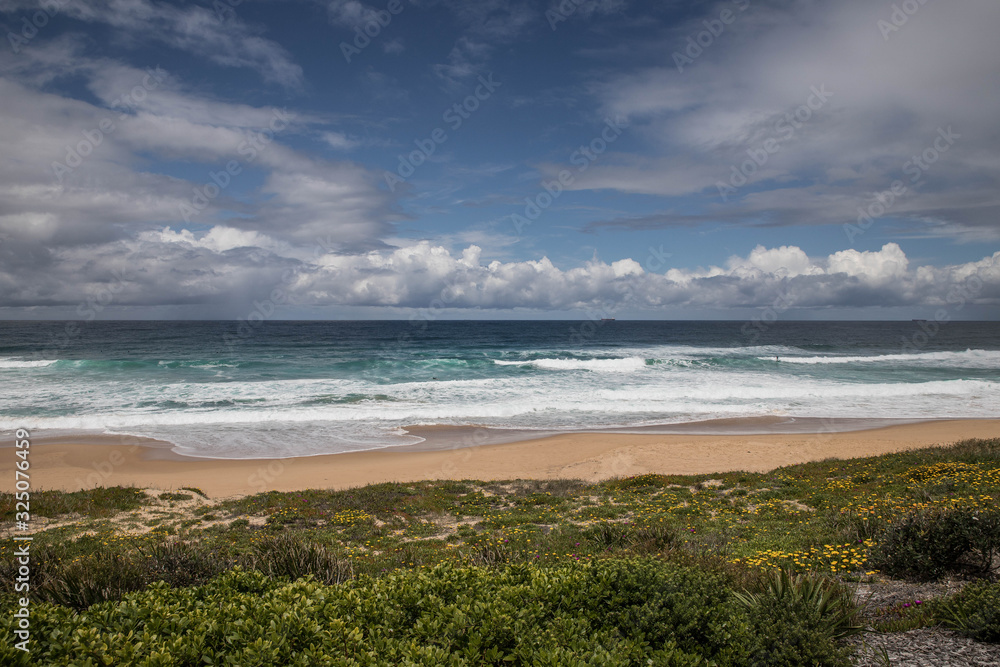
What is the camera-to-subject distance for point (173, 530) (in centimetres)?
1073

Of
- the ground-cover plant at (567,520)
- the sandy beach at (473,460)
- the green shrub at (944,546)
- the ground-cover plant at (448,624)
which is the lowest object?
the sandy beach at (473,460)

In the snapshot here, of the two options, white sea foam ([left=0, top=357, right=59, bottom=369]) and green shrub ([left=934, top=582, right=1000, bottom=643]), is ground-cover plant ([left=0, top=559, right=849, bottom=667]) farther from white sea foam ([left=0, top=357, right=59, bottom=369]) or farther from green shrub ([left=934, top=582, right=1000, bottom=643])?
white sea foam ([left=0, top=357, right=59, bottom=369])

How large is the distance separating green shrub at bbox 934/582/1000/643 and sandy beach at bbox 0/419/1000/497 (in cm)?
1138

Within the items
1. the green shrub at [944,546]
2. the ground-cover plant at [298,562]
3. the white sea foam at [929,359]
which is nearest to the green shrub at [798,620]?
the green shrub at [944,546]

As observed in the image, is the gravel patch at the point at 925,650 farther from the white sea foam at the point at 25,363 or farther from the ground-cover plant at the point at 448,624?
the white sea foam at the point at 25,363

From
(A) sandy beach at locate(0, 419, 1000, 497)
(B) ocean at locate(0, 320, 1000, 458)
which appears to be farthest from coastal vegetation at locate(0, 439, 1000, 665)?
(B) ocean at locate(0, 320, 1000, 458)

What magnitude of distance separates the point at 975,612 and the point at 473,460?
583 inches

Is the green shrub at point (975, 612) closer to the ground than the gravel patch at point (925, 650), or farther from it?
farther from it

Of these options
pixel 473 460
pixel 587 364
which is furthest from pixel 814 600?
pixel 587 364

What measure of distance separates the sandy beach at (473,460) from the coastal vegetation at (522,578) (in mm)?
3465

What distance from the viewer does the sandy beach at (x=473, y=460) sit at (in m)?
16.0

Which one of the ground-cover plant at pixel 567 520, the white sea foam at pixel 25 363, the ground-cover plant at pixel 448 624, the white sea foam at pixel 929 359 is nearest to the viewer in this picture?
the ground-cover plant at pixel 448 624

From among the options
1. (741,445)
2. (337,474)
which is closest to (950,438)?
(741,445)

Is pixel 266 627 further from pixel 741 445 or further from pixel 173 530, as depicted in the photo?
pixel 741 445
